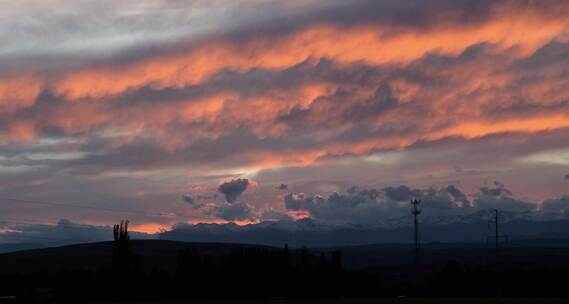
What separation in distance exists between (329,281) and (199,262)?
2187cm

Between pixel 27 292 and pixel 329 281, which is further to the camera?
pixel 329 281

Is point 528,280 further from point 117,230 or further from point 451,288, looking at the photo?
point 117,230

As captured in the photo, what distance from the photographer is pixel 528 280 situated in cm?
14400

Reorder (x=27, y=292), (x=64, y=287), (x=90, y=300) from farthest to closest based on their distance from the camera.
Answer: (x=64, y=287), (x=90, y=300), (x=27, y=292)

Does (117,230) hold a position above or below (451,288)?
above

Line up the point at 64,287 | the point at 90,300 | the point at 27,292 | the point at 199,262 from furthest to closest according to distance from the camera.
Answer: the point at 199,262 < the point at 64,287 < the point at 90,300 < the point at 27,292

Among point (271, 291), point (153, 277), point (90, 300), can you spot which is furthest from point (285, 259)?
point (90, 300)

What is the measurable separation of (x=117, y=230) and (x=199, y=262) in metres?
15.4

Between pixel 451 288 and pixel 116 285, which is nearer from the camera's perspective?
pixel 116 285

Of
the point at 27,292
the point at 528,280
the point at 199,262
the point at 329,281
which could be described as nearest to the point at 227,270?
the point at 199,262

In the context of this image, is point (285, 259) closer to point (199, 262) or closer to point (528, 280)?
point (199, 262)

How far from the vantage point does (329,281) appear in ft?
455

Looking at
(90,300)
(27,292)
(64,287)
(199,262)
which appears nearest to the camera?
(27,292)

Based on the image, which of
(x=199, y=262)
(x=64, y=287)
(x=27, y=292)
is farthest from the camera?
(x=199, y=262)
